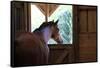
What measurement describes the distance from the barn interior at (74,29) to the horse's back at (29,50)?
0.22 ft

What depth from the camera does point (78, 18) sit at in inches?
101

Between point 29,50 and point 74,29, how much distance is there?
629mm

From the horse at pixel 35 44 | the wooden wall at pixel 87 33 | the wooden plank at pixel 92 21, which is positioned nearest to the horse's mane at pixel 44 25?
the horse at pixel 35 44

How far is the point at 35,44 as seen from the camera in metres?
2.39

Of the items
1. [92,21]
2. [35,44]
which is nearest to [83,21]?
[92,21]

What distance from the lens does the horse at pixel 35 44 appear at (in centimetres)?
233

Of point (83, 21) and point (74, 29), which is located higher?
point (83, 21)

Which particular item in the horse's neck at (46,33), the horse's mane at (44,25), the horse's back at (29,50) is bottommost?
the horse's back at (29,50)

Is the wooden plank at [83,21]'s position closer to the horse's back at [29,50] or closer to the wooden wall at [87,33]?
the wooden wall at [87,33]

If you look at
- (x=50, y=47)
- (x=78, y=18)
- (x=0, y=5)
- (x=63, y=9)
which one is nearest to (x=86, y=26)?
(x=78, y=18)

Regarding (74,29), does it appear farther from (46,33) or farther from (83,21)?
(46,33)

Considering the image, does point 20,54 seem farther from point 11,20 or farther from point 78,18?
point 78,18

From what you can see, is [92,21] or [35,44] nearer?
[35,44]

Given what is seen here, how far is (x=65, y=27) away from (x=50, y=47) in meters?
0.32
